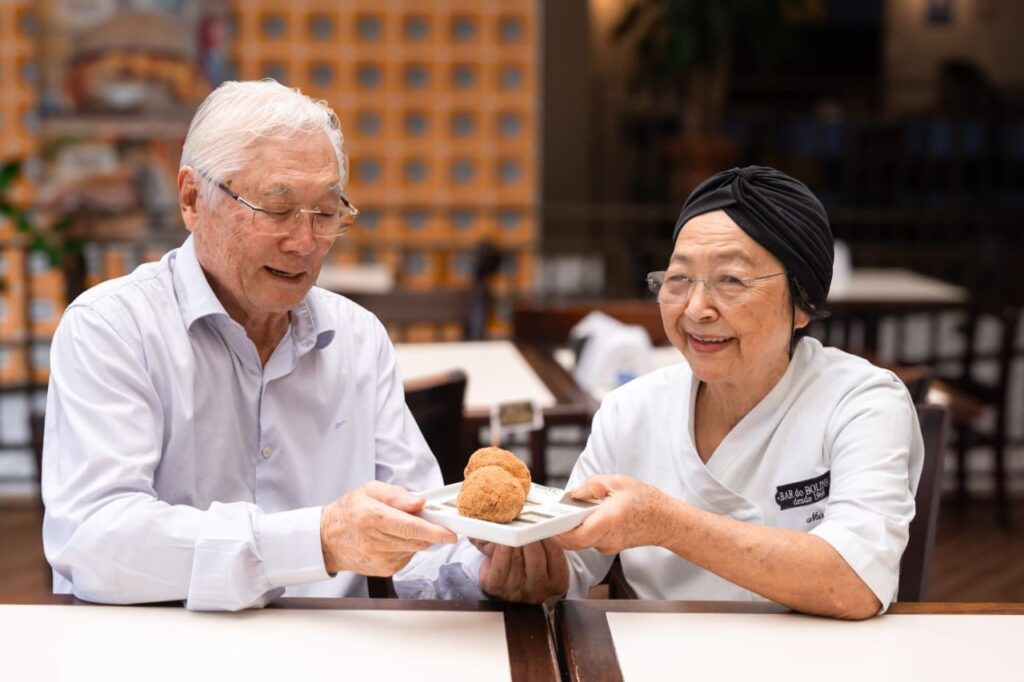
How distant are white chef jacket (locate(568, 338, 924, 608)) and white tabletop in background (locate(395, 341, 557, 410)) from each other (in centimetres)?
118

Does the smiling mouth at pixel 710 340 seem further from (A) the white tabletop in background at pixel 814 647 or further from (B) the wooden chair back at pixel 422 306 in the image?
(B) the wooden chair back at pixel 422 306

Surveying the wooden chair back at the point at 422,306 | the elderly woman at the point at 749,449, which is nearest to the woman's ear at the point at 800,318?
the elderly woman at the point at 749,449

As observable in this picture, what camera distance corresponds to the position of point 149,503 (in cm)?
159

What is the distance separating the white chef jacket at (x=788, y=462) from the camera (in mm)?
→ 1574

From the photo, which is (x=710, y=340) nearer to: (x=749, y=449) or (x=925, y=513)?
(x=749, y=449)

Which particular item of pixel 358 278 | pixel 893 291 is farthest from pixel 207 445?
pixel 893 291

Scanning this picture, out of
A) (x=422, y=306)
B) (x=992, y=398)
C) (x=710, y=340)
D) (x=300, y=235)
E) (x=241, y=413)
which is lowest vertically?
(x=992, y=398)

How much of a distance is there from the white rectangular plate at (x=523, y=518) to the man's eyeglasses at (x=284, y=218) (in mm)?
487

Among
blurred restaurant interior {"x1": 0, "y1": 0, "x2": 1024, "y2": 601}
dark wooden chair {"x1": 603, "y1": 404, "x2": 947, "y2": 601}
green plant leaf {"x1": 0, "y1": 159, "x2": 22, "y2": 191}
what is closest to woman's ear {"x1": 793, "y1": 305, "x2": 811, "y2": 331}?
A: dark wooden chair {"x1": 603, "y1": 404, "x2": 947, "y2": 601}

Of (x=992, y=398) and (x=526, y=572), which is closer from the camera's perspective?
(x=526, y=572)

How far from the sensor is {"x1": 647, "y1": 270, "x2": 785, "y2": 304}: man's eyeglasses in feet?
5.38

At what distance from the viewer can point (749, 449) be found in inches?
68.1

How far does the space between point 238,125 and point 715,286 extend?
75cm

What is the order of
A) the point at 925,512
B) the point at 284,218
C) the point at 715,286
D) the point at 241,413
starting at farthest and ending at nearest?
the point at 925,512 < the point at 241,413 < the point at 284,218 < the point at 715,286
